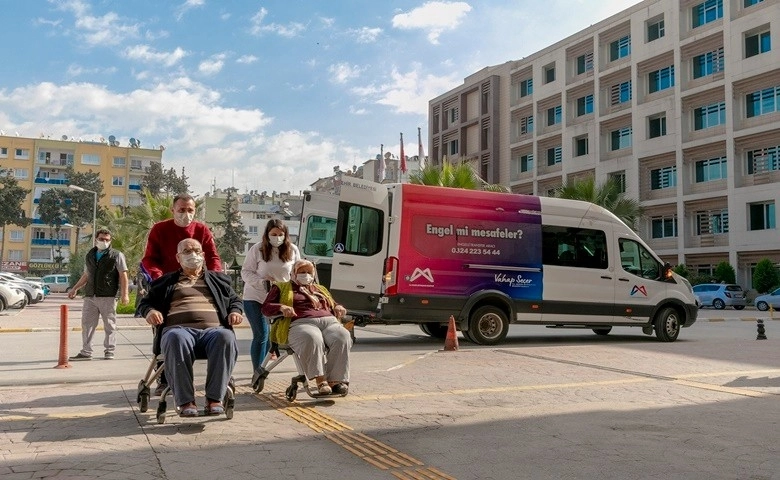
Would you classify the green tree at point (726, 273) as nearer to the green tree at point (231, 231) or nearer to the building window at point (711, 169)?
the building window at point (711, 169)

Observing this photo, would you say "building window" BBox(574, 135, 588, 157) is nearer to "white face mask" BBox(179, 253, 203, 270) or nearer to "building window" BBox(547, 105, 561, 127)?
"building window" BBox(547, 105, 561, 127)

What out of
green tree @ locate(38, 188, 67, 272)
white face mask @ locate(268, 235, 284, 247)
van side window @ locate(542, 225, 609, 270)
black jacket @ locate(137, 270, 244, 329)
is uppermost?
green tree @ locate(38, 188, 67, 272)

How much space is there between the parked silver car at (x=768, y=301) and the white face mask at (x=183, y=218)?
33.3 m

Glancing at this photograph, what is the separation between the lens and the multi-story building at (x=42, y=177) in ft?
301

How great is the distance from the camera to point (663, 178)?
44.6 m

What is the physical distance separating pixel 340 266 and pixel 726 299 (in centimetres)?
2950

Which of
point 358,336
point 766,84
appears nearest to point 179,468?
point 358,336

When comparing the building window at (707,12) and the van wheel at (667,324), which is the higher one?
the building window at (707,12)

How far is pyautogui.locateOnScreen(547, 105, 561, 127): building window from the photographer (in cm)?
5344

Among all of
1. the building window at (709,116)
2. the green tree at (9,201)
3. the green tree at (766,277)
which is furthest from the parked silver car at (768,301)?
the green tree at (9,201)

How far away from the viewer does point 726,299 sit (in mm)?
36156

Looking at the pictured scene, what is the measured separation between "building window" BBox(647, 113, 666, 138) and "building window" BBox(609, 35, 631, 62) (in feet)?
16.8

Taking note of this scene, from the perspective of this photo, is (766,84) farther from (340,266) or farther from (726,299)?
(340,266)

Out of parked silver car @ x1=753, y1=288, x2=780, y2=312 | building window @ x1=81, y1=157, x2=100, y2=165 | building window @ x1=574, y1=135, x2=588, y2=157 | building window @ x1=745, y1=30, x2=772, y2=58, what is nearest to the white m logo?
parked silver car @ x1=753, y1=288, x2=780, y2=312
